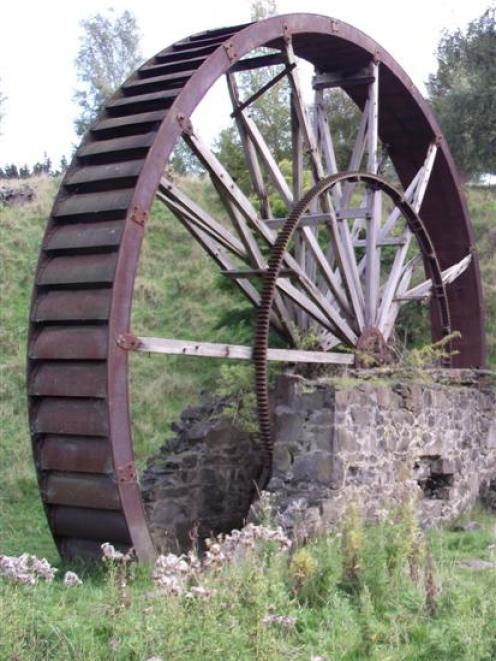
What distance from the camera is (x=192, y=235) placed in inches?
337

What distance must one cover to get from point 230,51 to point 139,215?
1.82 metres

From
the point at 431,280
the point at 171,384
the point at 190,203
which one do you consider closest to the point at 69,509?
the point at 190,203

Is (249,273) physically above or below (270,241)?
below

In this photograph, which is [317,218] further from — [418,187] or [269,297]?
[418,187]

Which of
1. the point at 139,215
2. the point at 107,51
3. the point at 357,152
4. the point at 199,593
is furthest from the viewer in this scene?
the point at 107,51

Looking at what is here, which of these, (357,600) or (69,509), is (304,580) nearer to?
(357,600)

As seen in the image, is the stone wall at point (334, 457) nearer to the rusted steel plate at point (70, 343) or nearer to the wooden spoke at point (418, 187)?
the wooden spoke at point (418, 187)

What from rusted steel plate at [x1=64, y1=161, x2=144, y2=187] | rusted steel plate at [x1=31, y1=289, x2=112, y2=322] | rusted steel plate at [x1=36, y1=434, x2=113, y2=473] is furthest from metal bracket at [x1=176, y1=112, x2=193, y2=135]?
rusted steel plate at [x1=36, y1=434, x2=113, y2=473]

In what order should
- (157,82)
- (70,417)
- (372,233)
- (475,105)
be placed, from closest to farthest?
(70,417), (157,82), (372,233), (475,105)

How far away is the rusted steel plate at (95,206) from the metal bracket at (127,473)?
177 centimetres

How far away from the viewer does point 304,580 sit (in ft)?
17.8

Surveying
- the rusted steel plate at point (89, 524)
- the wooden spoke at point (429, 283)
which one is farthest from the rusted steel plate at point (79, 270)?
the wooden spoke at point (429, 283)

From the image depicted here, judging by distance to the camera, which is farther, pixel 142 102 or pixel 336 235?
pixel 336 235

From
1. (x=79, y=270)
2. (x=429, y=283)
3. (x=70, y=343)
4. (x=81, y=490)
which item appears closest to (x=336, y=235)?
(x=429, y=283)
